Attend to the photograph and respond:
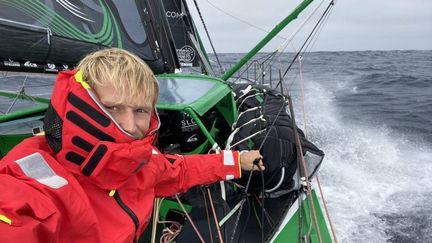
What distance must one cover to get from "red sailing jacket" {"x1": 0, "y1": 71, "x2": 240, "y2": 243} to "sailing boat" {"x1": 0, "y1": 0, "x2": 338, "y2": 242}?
47 cm

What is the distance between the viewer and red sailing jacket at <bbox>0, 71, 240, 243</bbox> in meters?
0.87

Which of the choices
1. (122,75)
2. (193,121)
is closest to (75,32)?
(193,121)

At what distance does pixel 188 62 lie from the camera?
4.48 meters

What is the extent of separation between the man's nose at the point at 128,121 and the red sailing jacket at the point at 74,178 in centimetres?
3

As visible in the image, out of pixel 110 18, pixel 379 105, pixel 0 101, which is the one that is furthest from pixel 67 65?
pixel 379 105

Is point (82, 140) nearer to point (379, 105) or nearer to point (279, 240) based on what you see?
point (279, 240)

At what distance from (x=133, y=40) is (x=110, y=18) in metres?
0.26

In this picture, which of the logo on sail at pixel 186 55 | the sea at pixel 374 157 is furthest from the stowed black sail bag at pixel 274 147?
the logo on sail at pixel 186 55

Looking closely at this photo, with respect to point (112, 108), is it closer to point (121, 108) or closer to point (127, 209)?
point (121, 108)

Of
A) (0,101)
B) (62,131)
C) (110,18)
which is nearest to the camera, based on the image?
(62,131)

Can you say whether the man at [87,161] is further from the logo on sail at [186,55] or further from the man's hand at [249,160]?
the logo on sail at [186,55]

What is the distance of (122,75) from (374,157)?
4.73 metres

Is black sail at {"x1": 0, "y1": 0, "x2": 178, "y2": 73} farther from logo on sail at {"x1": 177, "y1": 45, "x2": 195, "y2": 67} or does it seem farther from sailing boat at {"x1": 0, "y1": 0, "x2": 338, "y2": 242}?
logo on sail at {"x1": 177, "y1": 45, "x2": 195, "y2": 67}

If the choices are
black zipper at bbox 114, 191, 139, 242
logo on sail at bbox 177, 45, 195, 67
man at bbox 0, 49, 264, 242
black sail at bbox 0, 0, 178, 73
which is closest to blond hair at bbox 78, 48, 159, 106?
man at bbox 0, 49, 264, 242
